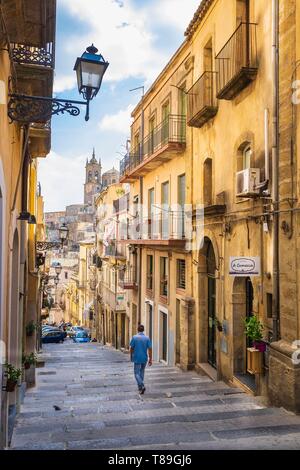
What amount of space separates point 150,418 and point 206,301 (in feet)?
19.8

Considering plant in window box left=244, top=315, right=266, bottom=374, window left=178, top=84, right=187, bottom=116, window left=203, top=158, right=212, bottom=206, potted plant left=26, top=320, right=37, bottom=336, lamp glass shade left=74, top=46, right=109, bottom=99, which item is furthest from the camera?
window left=178, top=84, right=187, bottom=116

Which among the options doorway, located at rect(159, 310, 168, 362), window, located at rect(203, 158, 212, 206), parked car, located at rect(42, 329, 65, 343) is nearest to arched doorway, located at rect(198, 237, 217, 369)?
window, located at rect(203, 158, 212, 206)

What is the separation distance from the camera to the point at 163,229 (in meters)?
17.5

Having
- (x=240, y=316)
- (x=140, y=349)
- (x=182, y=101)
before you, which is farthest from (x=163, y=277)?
(x=140, y=349)

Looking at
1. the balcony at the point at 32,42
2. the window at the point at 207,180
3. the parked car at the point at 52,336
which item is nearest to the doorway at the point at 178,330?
the window at the point at 207,180

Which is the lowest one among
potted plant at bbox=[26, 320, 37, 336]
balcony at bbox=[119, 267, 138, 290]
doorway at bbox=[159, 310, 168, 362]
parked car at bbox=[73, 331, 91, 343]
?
parked car at bbox=[73, 331, 91, 343]

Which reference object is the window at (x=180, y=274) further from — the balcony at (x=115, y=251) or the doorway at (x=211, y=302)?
the balcony at (x=115, y=251)

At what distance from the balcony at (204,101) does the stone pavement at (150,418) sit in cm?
707

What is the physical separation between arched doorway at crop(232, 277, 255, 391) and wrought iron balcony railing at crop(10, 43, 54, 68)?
6.21m

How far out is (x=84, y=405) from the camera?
8656 mm

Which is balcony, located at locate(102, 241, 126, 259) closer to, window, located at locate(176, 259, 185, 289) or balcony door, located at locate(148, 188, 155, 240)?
balcony door, located at locate(148, 188, 155, 240)

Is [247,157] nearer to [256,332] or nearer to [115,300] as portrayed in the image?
[256,332]

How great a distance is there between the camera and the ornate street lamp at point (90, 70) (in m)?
6.02

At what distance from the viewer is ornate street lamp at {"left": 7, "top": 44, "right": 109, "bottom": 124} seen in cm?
603
